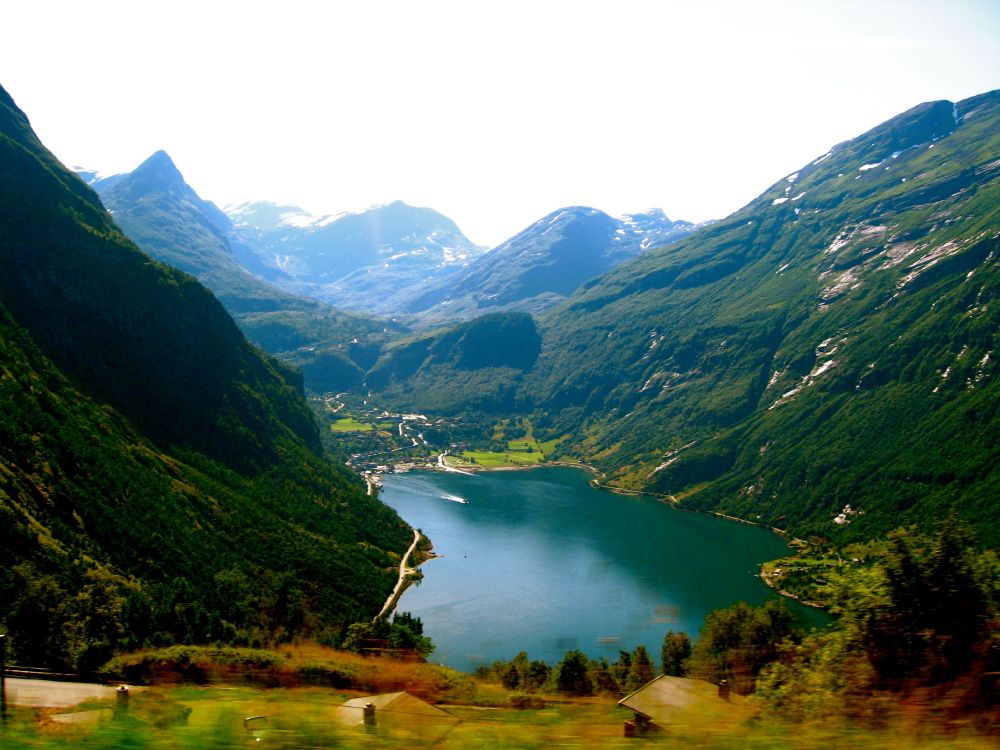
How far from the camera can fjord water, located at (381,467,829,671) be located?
57750 millimetres

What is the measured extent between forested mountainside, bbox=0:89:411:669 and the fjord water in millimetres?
8344

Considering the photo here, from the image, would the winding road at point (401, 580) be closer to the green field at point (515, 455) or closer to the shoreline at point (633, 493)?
the shoreline at point (633, 493)

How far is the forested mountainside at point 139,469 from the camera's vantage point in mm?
33750

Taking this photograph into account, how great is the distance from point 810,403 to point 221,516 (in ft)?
389

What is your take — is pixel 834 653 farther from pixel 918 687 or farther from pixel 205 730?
pixel 205 730

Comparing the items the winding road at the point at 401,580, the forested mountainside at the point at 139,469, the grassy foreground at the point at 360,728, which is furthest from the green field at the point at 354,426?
the grassy foreground at the point at 360,728

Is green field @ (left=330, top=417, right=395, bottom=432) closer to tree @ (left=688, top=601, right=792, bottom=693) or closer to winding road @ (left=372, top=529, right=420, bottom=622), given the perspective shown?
winding road @ (left=372, top=529, right=420, bottom=622)

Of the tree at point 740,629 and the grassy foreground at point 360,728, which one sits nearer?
the grassy foreground at point 360,728

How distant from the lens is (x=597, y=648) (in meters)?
54.8

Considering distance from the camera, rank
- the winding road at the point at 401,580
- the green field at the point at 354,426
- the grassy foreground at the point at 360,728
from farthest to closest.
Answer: the green field at the point at 354,426 < the winding road at the point at 401,580 < the grassy foreground at the point at 360,728

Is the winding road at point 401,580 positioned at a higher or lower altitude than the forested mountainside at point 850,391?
lower

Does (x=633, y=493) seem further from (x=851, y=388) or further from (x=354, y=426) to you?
(x=354, y=426)

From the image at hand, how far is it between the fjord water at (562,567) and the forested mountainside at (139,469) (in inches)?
328

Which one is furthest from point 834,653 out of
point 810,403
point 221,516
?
point 810,403
